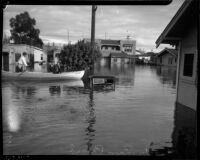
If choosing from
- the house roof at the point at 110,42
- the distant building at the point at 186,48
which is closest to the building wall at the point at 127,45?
the house roof at the point at 110,42

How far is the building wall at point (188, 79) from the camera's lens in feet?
30.1

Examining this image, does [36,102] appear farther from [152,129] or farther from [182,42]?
[182,42]

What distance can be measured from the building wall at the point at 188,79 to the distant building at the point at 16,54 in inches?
1008

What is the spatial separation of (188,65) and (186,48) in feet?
2.85

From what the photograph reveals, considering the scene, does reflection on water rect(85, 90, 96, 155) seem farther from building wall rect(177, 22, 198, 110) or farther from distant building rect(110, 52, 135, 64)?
distant building rect(110, 52, 135, 64)

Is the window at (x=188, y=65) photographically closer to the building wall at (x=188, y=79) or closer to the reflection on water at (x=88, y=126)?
the building wall at (x=188, y=79)

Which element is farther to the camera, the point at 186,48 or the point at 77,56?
the point at 77,56

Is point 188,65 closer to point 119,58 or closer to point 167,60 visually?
point 167,60

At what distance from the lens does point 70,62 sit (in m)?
21.2

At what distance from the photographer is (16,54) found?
1815 inches

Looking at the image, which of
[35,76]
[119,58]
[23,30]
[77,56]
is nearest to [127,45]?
[119,58]

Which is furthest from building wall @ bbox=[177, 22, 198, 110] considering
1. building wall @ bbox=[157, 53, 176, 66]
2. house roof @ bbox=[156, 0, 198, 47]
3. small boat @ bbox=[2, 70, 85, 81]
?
building wall @ bbox=[157, 53, 176, 66]

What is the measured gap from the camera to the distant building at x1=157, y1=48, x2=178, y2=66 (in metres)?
48.3

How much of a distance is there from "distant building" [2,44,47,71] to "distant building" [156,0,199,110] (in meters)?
25.6
